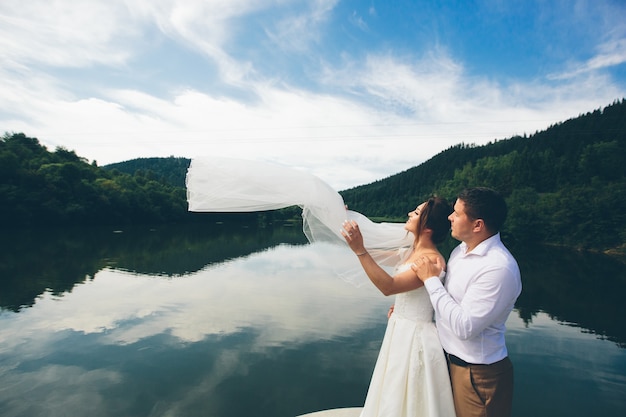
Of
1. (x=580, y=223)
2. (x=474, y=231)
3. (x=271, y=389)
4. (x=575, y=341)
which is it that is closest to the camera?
(x=474, y=231)

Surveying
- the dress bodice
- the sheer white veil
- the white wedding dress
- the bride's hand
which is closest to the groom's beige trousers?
the white wedding dress

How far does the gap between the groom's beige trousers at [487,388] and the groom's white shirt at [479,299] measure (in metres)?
0.06

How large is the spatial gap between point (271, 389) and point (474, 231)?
6.32 metres

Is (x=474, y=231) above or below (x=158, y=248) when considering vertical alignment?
above

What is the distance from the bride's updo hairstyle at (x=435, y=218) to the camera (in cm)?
248

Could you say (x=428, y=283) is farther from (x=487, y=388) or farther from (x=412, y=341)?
(x=487, y=388)

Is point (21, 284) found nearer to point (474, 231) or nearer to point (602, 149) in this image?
point (474, 231)

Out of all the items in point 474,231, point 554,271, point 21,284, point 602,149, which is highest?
point 602,149

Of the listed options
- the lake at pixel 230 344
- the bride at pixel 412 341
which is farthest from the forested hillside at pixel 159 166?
the bride at pixel 412 341

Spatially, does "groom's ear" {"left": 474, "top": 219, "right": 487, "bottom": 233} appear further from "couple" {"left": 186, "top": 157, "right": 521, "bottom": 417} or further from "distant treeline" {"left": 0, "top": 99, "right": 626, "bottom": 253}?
"distant treeline" {"left": 0, "top": 99, "right": 626, "bottom": 253}

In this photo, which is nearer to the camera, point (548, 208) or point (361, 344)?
point (361, 344)

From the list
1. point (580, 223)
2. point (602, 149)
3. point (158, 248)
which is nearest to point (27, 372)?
point (158, 248)

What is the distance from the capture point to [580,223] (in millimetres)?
44719

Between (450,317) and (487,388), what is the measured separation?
509mm
